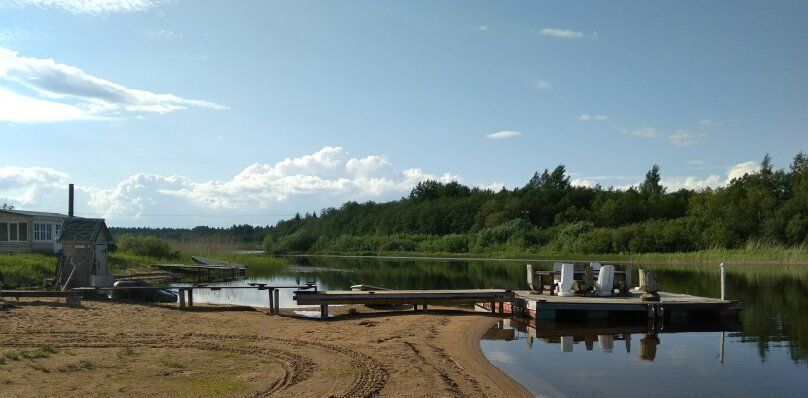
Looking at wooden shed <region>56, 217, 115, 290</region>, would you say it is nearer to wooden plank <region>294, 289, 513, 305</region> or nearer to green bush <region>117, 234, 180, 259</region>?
wooden plank <region>294, 289, 513, 305</region>

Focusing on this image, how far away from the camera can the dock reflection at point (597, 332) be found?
698 inches

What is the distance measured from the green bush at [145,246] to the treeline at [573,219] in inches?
1698

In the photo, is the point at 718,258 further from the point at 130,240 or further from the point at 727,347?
the point at 130,240

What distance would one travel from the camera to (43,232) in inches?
1633

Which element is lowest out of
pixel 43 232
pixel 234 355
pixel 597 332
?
pixel 597 332

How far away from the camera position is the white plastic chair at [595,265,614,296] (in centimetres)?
2317

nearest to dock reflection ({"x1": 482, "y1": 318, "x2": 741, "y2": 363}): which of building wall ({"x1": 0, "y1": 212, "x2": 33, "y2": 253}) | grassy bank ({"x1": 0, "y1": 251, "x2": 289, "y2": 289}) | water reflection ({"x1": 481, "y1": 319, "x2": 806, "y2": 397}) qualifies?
water reflection ({"x1": 481, "y1": 319, "x2": 806, "y2": 397})

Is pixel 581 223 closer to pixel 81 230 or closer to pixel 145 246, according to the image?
pixel 145 246

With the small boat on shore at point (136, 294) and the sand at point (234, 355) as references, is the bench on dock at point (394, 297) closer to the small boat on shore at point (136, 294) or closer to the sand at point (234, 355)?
the sand at point (234, 355)

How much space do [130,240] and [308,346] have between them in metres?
44.8

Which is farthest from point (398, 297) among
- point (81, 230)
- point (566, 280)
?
point (81, 230)

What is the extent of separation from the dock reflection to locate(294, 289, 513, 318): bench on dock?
1081mm

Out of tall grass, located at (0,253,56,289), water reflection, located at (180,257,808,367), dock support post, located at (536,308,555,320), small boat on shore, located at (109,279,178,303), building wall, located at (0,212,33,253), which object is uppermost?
building wall, located at (0,212,33,253)

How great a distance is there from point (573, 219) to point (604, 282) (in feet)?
239
